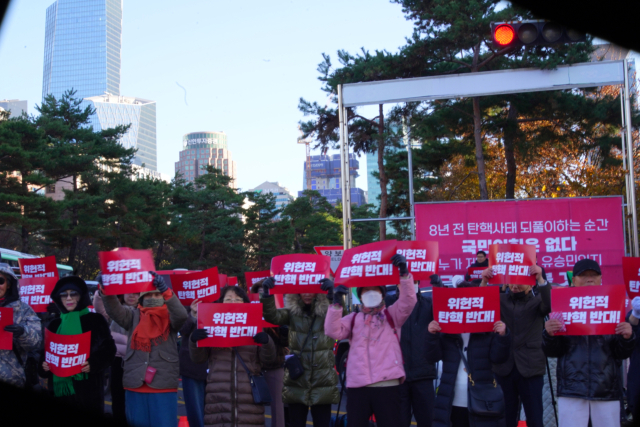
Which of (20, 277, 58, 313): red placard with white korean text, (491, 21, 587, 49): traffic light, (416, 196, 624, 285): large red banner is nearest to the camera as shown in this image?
(491, 21, 587, 49): traffic light

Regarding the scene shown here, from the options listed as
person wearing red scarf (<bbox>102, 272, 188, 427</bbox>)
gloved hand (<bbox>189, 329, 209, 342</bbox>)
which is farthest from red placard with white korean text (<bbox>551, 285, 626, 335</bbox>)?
person wearing red scarf (<bbox>102, 272, 188, 427</bbox>)

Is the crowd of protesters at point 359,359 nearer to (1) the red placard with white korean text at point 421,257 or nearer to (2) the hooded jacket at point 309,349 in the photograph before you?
(2) the hooded jacket at point 309,349

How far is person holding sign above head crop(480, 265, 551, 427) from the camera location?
620 centimetres

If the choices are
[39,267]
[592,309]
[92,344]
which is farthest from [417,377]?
[39,267]

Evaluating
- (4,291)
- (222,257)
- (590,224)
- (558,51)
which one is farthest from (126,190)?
(4,291)

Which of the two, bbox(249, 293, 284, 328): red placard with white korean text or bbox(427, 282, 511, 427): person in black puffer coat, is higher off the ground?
bbox(249, 293, 284, 328): red placard with white korean text

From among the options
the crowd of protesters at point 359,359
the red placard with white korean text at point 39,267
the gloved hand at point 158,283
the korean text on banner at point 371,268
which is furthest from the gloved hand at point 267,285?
the red placard with white korean text at point 39,267

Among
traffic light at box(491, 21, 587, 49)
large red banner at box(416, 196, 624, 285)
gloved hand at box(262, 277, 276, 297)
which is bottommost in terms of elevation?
gloved hand at box(262, 277, 276, 297)

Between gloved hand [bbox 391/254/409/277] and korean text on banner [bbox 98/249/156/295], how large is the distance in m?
2.26

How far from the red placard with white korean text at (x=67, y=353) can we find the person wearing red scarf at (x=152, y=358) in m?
0.39

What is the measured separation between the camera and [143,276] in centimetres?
572

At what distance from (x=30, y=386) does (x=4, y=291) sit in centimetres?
112

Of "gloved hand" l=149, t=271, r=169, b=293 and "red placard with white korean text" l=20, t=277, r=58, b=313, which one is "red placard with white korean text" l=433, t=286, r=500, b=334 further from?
"red placard with white korean text" l=20, t=277, r=58, b=313

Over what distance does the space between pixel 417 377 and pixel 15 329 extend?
3.78m
